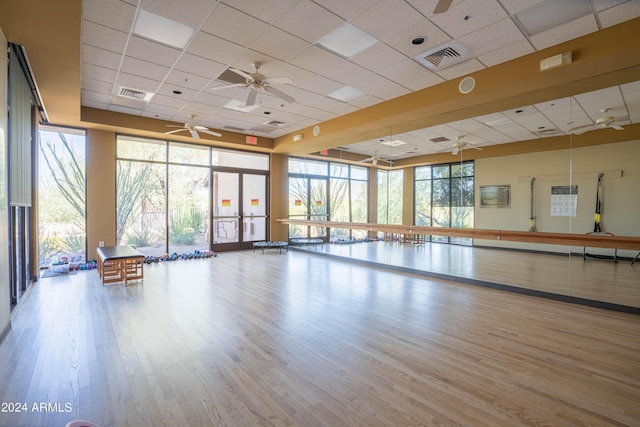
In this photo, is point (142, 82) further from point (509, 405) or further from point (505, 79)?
point (509, 405)

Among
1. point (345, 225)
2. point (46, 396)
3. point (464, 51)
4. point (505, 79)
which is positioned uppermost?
point (464, 51)

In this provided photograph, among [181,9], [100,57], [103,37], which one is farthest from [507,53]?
[100,57]

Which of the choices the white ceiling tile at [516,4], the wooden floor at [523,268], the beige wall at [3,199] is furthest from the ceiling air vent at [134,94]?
the white ceiling tile at [516,4]

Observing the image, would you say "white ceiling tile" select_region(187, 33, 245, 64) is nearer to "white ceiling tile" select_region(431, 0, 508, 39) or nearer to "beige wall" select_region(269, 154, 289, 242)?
"white ceiling tile" select_region(431, 0, 508, 39)

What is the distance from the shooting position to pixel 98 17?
341 cm

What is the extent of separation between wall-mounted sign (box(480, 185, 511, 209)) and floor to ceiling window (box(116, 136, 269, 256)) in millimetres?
6840

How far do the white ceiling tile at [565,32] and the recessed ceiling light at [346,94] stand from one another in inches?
105

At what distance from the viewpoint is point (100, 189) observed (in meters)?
6.96

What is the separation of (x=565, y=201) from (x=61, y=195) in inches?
403

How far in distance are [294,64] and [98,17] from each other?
2406 millimetres

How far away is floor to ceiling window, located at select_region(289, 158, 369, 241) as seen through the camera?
10.2m

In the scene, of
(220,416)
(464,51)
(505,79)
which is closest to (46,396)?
(220,416)

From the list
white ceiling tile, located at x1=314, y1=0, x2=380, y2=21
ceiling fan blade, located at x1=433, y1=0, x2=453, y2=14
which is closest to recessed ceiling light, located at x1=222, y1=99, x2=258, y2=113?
white ceiling tile, located at x1=314, y1=0, x2=380, y2=21

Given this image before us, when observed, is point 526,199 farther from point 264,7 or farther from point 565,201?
point 264,7
